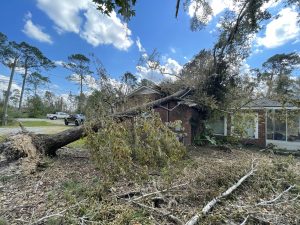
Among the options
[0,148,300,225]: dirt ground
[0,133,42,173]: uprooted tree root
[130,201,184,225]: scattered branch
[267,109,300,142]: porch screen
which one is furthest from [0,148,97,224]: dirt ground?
[267,109,300,142]: porch screen

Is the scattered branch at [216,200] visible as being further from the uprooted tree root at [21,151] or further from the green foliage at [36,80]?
the green foliage at [36,80]

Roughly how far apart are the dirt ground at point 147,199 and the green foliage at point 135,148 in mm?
346

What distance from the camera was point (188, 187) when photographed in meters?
4.69

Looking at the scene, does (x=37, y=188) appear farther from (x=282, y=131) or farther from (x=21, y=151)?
(x=282, y=131)

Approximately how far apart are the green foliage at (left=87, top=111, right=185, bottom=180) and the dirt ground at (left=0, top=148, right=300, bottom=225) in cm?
35

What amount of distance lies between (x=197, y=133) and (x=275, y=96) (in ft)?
15.2

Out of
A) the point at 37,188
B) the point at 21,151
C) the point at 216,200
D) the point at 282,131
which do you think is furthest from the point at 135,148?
the point at 282,131

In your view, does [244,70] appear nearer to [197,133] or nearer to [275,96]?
[275,96]

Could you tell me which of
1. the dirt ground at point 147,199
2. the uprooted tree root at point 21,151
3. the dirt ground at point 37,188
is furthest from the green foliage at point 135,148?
the uprooted tree root at point 21,151

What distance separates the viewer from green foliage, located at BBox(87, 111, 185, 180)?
190 inches

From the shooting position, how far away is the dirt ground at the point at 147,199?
362 cm

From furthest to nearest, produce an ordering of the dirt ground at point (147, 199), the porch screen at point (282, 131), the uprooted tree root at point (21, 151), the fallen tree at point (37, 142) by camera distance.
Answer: the porch screen at point (282, 131), the fallen tree at point (37, 142), the uprooted tree root at point (21, 151), the dirt ground at point (147, 199)

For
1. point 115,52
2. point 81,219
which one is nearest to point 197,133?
point 115,52

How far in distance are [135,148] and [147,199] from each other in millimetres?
1462
